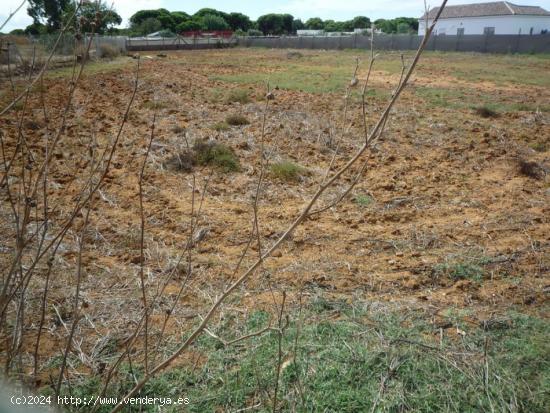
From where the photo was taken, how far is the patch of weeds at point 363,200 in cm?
482

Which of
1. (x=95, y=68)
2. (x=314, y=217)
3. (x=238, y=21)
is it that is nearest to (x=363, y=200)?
(x=314, y=217)

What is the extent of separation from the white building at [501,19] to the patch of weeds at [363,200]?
146ft

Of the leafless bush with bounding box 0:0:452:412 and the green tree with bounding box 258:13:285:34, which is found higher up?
the green tree with bounding box 258:13:285:34

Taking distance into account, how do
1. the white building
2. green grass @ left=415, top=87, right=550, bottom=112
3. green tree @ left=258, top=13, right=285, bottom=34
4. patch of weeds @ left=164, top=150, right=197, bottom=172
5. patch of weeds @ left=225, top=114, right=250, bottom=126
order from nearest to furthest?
patch of weeds @ left=164, top=150, right=197, bottom=172, patch of weeds @ left=225, top=114, right=250, bottom=126, green grass @ left=415, top=87, right=550, bottom=112, the white building, green tree @ left=258, top=13, right=285, bottom=34

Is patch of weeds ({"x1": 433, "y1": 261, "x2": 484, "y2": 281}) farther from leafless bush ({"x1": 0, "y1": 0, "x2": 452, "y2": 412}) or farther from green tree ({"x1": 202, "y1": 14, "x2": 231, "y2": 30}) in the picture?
green tree ({"x1": 202, "y1": 14, "x2": 231, "y2": 30})

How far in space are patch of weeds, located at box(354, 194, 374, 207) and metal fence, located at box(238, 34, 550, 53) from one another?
74.5 feet

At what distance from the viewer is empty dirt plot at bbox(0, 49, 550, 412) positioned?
2.18 m

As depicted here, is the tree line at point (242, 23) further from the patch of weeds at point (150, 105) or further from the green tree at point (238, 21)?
the patch of weeds at point (150, 105)

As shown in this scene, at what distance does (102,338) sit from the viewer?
254 cm

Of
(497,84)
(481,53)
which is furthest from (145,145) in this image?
(481,53)

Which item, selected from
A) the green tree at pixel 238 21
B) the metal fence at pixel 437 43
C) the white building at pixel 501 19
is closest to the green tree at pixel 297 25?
the green tree at pixel 238 21

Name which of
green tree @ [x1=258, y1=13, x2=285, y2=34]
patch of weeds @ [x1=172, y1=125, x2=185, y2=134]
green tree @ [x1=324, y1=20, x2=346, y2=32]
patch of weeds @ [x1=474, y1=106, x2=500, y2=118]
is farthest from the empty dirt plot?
green tree @ [x1=324, y1=20, x2=346, y2=32]

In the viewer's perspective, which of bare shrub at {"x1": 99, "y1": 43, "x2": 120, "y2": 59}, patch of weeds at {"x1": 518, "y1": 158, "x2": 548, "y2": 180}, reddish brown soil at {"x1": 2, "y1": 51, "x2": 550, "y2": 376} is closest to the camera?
reddish brown soil at {"x1": 2, "y1": 51, "x2": 550, "y2": 376}

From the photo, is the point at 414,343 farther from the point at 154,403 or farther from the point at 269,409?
A: the point at 154,403
